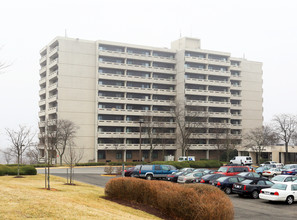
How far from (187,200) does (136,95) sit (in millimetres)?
67608

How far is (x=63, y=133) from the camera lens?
69.8 m

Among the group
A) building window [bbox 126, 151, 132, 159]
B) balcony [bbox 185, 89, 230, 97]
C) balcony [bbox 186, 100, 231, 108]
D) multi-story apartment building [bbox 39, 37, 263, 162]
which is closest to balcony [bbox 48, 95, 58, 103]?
multi-story apartment building [bbox 39, 37, 263, 162]

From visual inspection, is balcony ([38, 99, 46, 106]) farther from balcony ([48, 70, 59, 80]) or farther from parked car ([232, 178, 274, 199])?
parked car ([232, 178, 274, 199])

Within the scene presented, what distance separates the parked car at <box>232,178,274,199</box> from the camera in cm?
2483

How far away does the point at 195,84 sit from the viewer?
84.9 m

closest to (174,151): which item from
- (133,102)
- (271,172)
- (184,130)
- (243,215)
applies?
(184,130)

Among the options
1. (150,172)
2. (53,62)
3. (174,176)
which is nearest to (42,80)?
(53,62)

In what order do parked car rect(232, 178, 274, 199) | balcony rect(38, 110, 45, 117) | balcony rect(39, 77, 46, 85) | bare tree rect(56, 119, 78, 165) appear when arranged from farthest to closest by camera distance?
balcony rect(39, 77, 46, 85), balcony rect(38, 110, 45, 117), bare tree rect(56, 119, 78, 165), parked car rect(232, 178, 274, 199)

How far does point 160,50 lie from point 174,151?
24.9 m

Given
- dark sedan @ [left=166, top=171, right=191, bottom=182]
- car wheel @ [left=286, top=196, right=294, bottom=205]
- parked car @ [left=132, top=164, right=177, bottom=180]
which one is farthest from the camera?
parked car @ [left=132, top=164, right=177, bottom=180]

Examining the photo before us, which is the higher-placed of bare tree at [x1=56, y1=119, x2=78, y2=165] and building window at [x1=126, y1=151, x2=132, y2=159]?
bare tree at [x1=56, y1=119, x2=78, y2=165]

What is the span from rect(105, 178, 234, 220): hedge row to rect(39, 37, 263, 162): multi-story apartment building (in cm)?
5594

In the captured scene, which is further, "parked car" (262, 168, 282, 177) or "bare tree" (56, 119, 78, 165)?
"bare tree" (56, 119, 78, 165)

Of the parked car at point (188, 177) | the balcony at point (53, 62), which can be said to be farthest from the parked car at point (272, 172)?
the balcony at point (53, 62)
